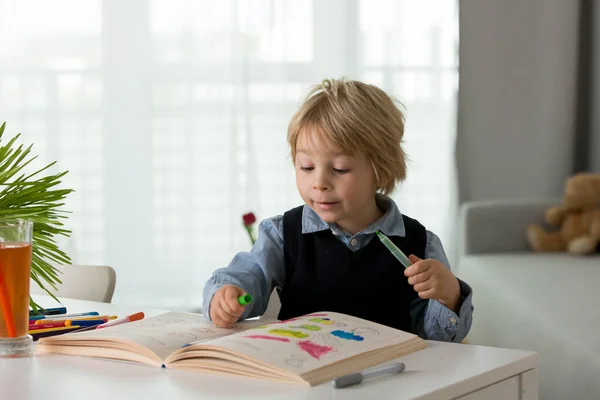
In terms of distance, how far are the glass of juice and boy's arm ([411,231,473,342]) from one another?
564mm

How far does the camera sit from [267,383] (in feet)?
2.97

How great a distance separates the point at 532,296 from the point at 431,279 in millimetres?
1429

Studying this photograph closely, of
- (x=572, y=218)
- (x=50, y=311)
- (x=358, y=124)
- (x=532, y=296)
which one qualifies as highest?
(x=358, y=124)

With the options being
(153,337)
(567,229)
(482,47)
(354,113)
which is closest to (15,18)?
(482,47)

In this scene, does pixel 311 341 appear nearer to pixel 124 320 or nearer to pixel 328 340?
pixel 328 340

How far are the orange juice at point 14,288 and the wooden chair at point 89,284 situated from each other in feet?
2.14

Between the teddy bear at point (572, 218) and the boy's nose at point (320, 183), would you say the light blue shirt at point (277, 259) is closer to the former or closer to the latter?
the boy's nose at point (320, 183)

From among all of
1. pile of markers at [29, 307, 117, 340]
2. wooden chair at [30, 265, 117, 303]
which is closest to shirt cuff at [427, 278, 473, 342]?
pile of markers at [29, 307, 117, 340]

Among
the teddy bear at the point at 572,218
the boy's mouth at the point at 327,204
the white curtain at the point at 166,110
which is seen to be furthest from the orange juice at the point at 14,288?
the teddy bear at the point at 572,218

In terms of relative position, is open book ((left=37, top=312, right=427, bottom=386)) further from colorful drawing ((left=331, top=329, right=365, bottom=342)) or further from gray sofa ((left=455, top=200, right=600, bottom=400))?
gray sofa ((left=455, top=200, right=600, bottom=400))

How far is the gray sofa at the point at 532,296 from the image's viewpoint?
6.71 feet

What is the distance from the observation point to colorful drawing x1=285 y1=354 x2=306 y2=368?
0.92 meters

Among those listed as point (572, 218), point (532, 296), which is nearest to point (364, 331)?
point (532, 296)

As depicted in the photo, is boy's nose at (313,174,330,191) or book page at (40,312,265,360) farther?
boy's nose at (313,174,330,191)
